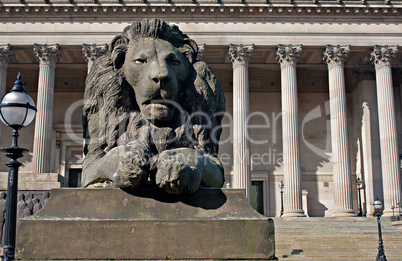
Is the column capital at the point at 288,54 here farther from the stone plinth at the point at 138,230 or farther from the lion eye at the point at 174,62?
the stone plinth at the point at 138,230

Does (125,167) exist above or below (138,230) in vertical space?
above

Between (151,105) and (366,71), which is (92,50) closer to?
(366,71)

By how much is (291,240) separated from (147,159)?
80.8 ft

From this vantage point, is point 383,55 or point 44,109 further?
point 383,55

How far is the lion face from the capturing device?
189 inches

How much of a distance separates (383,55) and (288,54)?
7.29 metres

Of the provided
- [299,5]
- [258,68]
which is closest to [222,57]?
[258,68]

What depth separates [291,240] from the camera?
27594 mm

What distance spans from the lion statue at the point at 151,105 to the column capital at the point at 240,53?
3386 centimetres

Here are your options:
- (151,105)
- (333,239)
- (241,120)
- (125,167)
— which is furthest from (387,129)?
(125,167)

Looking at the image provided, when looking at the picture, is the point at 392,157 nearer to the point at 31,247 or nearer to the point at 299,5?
the point at 299,5

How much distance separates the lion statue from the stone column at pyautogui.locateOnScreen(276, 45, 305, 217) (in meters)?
32.4

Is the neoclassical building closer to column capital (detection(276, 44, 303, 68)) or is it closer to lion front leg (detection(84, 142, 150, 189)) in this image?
column capital (detection(276, 44, 303, 68))

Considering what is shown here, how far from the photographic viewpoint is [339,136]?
123ft
